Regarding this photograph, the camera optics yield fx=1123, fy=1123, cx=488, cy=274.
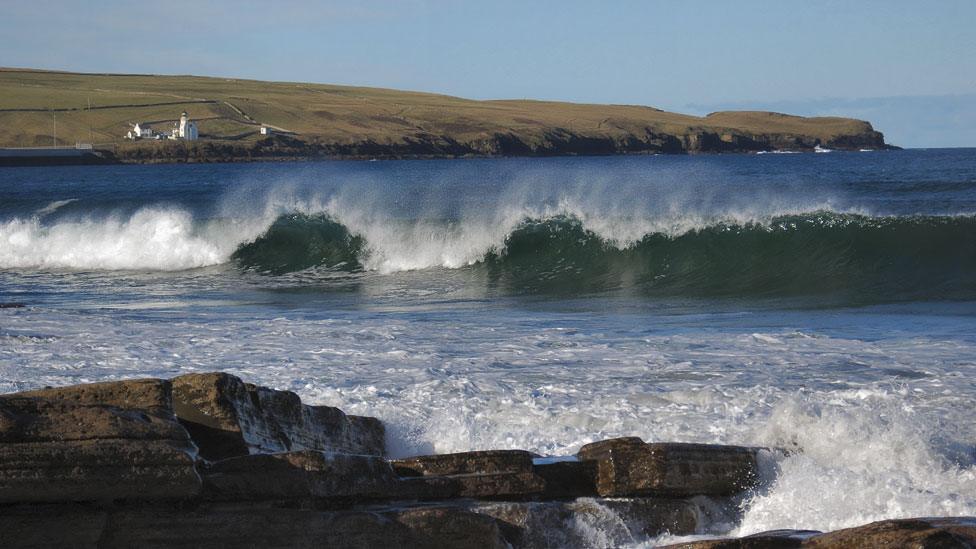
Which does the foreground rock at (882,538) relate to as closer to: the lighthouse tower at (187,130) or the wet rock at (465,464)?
the wet rock at (465,464)

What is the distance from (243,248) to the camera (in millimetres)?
25141

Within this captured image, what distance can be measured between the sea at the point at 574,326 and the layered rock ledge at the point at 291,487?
51cm

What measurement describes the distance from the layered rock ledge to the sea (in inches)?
20.0

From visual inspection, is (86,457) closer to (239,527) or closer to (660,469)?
(239,527)

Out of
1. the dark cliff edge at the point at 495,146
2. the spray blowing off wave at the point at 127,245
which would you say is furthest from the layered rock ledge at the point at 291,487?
the dark cliff edge at the point at 495,146

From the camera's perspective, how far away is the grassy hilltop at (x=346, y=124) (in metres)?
122

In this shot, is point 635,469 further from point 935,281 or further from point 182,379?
point 935,281

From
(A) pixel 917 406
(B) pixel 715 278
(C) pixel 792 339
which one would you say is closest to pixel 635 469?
(A) pixel 917 406

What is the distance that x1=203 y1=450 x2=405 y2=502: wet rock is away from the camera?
441 centimetres

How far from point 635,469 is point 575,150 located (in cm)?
13442

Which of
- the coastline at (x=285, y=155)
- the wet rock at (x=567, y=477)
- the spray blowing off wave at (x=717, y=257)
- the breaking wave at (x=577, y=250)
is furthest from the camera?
the coastline at (x=285, y=155)

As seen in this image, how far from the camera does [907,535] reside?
12.5ft

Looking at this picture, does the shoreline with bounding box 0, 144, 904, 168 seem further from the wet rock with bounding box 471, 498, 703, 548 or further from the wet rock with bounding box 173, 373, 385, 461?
the wet rock with bounding box 471, 498, 703, 548

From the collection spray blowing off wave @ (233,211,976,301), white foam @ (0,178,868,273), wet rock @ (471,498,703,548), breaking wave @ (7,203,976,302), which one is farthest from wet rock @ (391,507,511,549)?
white foam @ (0,178,868,273)
